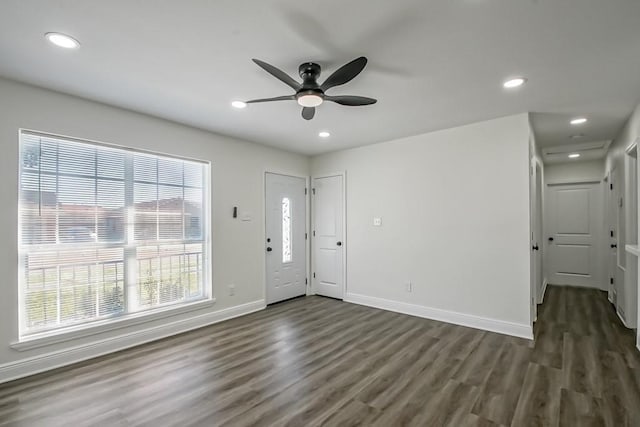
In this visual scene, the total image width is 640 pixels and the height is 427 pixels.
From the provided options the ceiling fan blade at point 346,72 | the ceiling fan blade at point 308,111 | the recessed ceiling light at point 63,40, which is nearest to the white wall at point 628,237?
the ceiling fan blade at point 346,72

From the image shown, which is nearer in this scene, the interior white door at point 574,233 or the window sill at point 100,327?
the window sill at point 100,327

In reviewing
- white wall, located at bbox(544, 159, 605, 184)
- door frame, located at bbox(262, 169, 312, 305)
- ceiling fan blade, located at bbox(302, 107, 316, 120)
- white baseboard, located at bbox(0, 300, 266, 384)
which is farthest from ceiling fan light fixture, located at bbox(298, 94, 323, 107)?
white wall, located at bbox(544, 159, 605, 184)

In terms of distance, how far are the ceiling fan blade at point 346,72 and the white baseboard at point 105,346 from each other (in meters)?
3.27

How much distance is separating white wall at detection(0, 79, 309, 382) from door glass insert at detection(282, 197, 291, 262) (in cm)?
52

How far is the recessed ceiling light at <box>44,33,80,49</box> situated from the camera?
2.02 m

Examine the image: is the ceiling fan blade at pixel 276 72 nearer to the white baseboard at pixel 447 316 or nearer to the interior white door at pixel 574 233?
the white baseboard at pixel 447 316

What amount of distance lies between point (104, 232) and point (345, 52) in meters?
3.02

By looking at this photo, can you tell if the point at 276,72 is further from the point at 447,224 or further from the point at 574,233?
the point at 574,233

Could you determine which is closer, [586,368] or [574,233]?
[586,368]

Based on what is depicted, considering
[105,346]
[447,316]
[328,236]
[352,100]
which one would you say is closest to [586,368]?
[447,316]

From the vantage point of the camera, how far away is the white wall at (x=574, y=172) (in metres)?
5.93

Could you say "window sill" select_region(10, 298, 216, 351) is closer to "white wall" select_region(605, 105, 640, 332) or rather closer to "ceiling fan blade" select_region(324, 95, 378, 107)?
"ceiling fan blade" select_region(324, 95, 378, 107)

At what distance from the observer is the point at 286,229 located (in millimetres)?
5320

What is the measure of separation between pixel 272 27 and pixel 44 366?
3.52m
